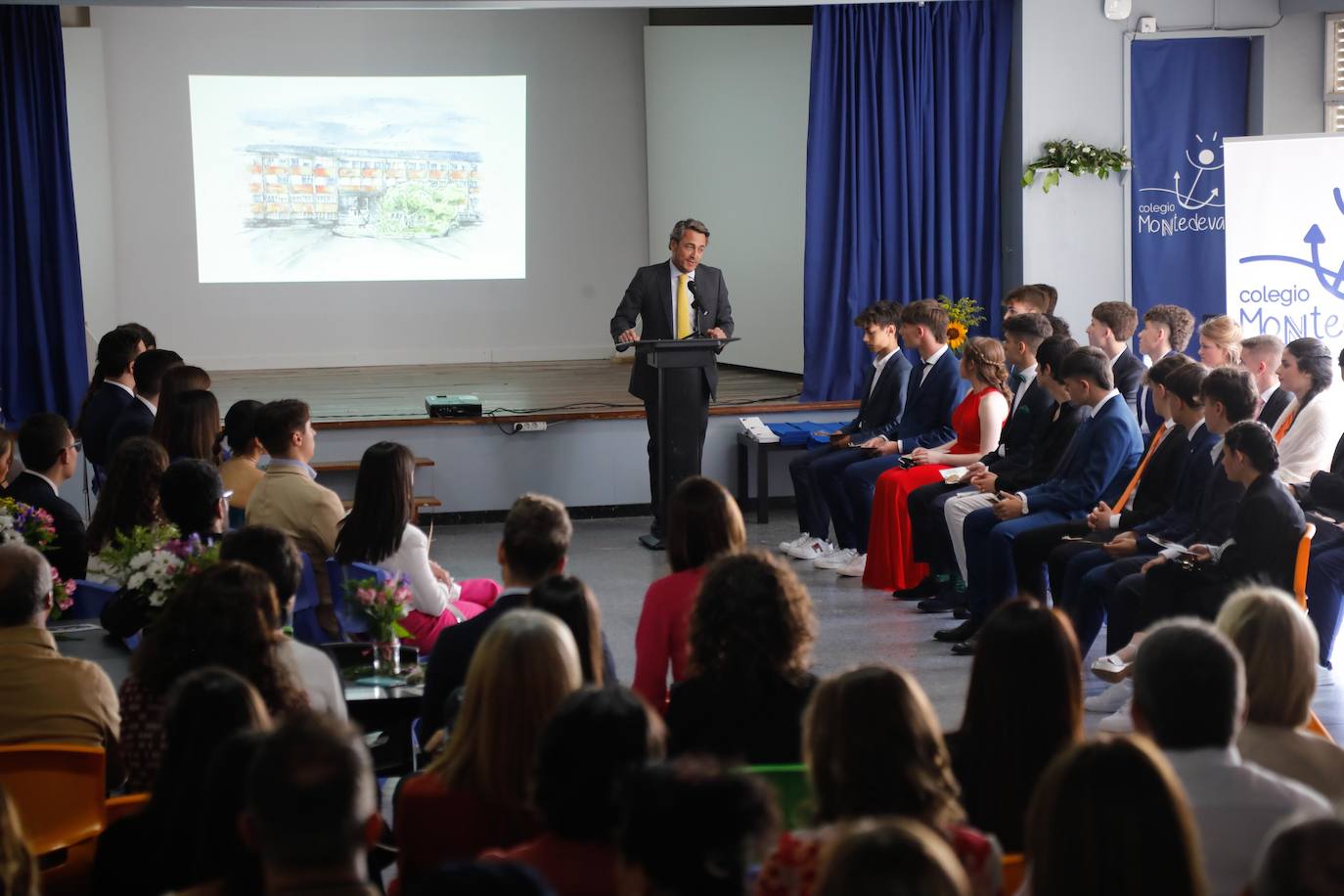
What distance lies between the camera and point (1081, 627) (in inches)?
195

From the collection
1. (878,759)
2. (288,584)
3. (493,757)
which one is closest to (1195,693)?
(878,759)

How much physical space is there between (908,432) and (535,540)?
3.71m

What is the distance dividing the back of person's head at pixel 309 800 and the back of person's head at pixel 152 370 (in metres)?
4.62

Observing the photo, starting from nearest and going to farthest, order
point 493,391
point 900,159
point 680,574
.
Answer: point 680,574
point 900,159
point 493,391

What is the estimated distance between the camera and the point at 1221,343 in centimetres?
603

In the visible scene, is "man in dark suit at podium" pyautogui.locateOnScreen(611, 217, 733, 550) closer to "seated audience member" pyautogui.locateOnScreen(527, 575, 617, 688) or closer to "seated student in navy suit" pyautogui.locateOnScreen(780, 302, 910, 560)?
"seated student in navy suit" pyautogui.locateOnScreen(780, 302, 910, 560)

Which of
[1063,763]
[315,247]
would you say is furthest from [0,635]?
[315,247]

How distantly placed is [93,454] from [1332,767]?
202 inches

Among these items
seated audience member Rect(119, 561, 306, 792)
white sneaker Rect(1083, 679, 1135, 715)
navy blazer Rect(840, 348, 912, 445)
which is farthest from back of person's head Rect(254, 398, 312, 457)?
navy blazer Rect(840, 348, 912, 445)

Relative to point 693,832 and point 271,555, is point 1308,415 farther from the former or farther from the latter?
point 693,832

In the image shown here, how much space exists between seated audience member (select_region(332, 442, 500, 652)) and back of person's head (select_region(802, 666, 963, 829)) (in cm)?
214

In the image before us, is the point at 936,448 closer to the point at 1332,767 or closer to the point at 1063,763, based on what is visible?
the point at 1332,767

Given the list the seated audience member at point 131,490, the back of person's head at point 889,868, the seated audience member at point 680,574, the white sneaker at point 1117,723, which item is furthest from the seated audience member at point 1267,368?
the back of person's head at point 889,868

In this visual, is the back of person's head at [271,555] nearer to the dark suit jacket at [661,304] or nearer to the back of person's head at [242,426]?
the back of person's head at [242,426]
